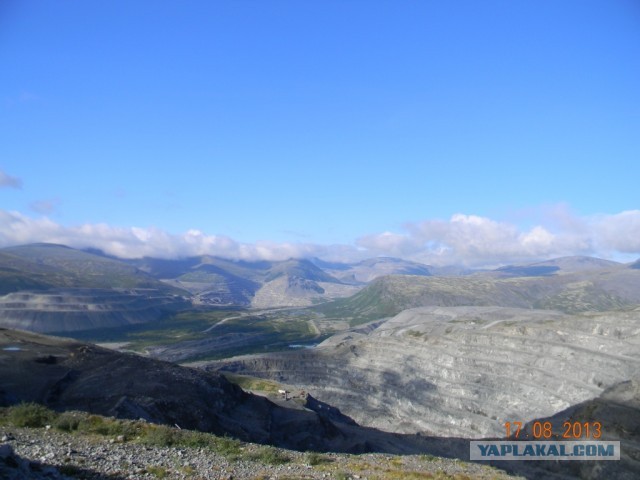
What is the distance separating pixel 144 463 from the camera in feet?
81.4

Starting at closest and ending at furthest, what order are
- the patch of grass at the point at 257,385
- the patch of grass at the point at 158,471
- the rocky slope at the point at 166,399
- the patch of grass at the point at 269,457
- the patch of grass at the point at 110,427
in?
the patch of grass at the point at 158,471
the patch of grass at the point at 269,457
the patch of grass at the point at 110,427
the rocky slope at the point at 166,399
the patch of grass at the point at 257,385

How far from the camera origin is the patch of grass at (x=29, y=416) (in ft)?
97.2

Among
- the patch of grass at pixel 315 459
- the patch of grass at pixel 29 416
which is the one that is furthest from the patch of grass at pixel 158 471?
the patch of grass at pixel 29 416

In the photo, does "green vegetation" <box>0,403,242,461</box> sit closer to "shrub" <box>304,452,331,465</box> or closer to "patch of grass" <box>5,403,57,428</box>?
"patch of grass" <box>5,403,57,428</box>

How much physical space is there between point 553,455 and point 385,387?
47.7 meters

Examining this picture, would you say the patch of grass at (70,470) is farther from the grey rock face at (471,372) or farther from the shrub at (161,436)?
the grey rock face at (471,372)

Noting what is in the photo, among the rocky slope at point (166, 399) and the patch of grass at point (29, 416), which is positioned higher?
the patch of grass at point (29, 416)

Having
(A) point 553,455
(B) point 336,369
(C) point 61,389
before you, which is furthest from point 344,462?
(B) point 336,369

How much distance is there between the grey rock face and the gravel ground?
59.3 m

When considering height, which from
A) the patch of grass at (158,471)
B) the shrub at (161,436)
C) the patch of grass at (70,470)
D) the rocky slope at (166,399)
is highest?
the patch of grass at (70,470)

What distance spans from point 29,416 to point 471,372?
86794 mm

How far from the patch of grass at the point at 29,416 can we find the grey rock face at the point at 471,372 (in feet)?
223
